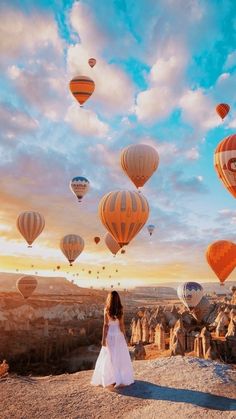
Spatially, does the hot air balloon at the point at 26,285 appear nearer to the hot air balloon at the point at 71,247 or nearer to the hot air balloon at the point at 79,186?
the hot air balloon at the point at 71,247

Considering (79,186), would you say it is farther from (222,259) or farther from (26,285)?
(26,285)

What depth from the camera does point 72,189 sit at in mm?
55906

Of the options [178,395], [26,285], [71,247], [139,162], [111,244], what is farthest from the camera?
[26,285]

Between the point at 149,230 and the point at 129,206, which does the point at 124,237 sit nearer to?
the point at 129,206

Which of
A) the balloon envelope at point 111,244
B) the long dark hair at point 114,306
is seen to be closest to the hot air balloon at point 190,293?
the balloon envelope at point 111,244

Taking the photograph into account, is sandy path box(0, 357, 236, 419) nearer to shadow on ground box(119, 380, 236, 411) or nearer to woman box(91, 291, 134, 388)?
shadow on ground box(119, 380, 236, 411)

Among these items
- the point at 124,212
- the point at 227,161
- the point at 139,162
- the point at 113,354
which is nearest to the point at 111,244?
the point at 139,162

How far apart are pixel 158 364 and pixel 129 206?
19.5 metres

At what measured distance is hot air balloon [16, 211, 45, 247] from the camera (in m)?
56.1

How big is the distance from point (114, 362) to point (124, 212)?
21.9 meters

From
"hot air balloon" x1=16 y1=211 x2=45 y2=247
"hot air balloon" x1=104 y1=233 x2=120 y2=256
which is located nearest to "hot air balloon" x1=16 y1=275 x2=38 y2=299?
"hot air balloon" x1=16 y1=211 x2=45 y2=247

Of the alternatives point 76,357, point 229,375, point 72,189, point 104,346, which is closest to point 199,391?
point 229,375

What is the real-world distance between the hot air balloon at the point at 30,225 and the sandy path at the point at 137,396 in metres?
42.3

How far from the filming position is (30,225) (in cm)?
5619
